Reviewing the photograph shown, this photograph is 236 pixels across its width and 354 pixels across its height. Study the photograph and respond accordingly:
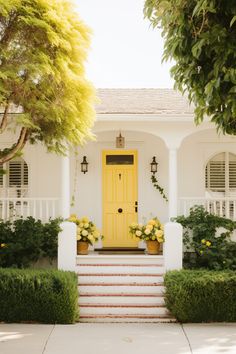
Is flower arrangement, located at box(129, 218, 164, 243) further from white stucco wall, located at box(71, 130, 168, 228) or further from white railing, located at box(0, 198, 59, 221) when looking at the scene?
white railing, located at box(0, 198, 59, 221)

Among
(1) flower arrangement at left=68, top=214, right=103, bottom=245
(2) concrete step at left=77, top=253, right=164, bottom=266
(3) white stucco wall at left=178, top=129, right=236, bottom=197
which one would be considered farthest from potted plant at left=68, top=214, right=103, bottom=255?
(3) white stucco wall at left=178, top=129, right=236, bottom=197

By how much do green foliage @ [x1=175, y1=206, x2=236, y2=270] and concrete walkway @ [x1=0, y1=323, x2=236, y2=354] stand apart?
1955mm

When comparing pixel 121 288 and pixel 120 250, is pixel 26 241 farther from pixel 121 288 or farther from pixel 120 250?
pixel 120 250

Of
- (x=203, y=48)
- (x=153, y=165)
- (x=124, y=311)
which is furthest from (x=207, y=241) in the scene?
(x=203, y=48)

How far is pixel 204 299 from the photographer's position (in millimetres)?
9914

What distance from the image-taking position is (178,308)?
9.92m

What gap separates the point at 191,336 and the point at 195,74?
4944mm

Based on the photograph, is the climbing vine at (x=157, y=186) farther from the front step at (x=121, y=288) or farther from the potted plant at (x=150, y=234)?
the front step at (x=121, y=288)

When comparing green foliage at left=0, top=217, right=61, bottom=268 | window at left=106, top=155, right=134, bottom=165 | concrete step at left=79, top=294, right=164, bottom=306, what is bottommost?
concrete step at left=79, top=294, right=164, bottom=306

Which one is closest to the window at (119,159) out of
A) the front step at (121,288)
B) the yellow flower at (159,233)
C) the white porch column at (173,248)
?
the yellow flower at (159,233)

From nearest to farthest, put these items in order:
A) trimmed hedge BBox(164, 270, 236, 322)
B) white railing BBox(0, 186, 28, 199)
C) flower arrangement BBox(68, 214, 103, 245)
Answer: trimmed hedge BBox(164, 270, 236, 322), flower arrangement BBox(68, 214, 103, 245), white railing BBox(0, 186, 28, 199)

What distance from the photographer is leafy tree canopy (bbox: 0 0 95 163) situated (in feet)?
28.6

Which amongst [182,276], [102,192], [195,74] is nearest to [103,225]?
[102,192]

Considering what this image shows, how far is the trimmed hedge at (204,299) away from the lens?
9.88 metres
